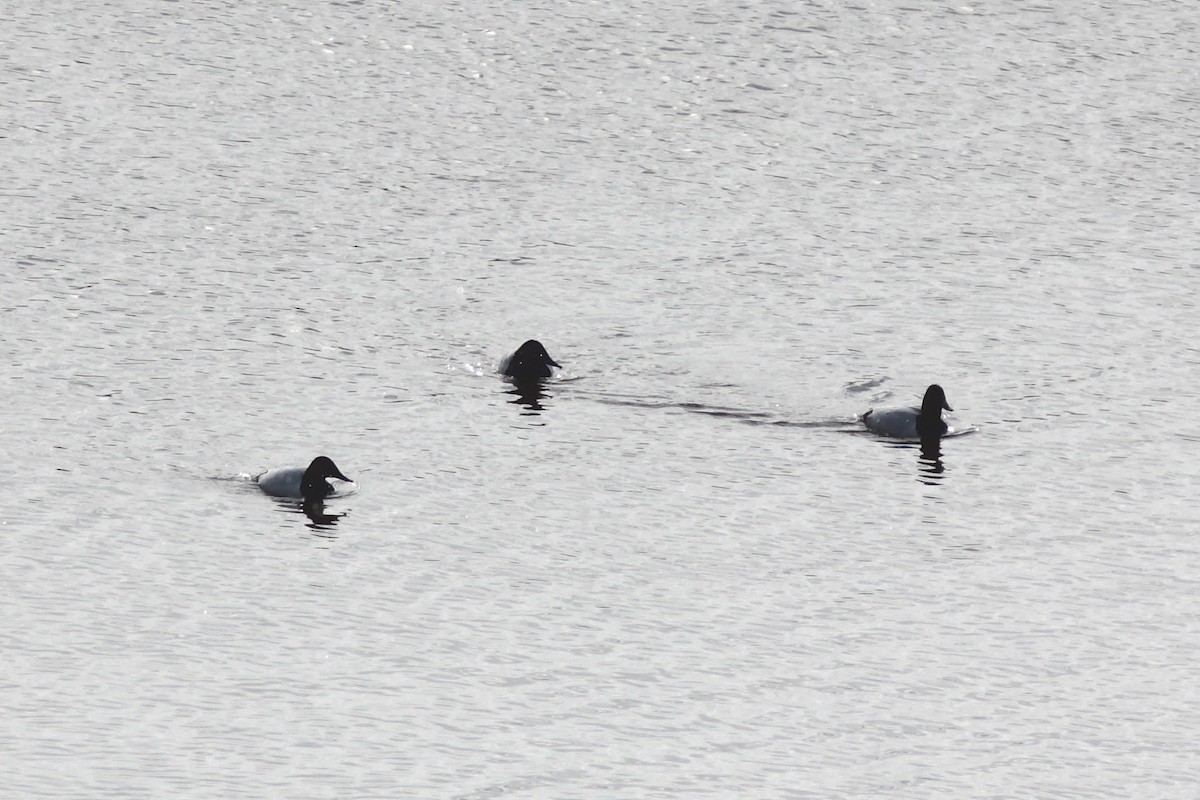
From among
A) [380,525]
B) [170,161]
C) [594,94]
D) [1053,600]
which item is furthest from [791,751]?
[594,94]

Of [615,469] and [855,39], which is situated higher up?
[855,39]

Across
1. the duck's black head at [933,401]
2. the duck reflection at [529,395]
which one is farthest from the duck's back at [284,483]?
the duck's black head at [933,401]

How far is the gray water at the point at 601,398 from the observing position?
18969 millimetres

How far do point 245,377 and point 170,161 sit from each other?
30.6 feet

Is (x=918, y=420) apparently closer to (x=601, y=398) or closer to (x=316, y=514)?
(x=601, y=398)

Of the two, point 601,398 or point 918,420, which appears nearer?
point 918,420

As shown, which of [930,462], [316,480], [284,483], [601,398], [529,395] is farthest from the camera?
[601,398]

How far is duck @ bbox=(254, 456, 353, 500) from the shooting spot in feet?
79.0

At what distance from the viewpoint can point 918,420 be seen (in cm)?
2731

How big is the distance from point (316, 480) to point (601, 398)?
17.6ft

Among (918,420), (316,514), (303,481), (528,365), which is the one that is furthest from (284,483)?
(918,420)

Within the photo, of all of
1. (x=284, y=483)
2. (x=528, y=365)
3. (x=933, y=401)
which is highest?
(x=528, y=365)

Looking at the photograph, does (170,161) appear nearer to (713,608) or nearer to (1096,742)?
(713,608)

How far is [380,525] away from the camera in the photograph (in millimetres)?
23562
